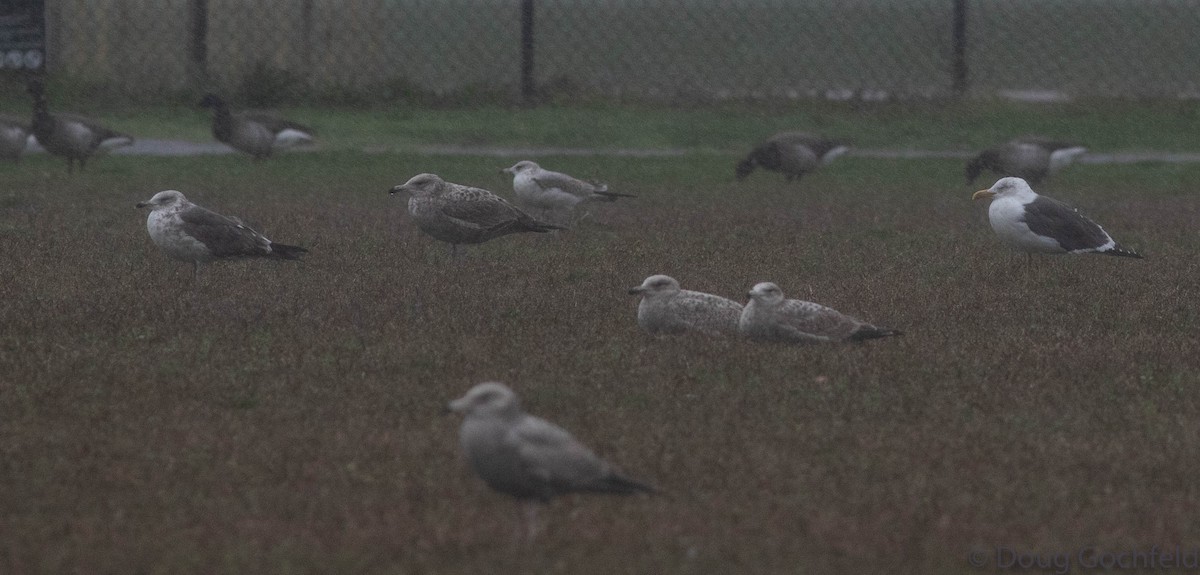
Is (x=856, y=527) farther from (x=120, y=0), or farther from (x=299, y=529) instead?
(x=120, y=0)

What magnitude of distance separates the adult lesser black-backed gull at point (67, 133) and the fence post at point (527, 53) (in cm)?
657

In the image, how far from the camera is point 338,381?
8.20 metres

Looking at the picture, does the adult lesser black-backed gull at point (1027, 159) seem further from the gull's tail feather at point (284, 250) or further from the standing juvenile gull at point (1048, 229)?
the gull's tail feather at point (284, 250)

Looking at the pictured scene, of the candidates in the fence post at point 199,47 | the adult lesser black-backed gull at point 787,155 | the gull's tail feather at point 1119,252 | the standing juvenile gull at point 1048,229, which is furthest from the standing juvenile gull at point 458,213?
the fence post at point 199,47

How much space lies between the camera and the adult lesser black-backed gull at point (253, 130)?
66.9 ft

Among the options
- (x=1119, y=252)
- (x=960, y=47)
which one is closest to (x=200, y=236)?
(x=1119, y=252)

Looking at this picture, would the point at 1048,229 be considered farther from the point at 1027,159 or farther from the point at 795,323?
the point at 1027,159

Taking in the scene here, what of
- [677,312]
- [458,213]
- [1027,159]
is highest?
[677,312]

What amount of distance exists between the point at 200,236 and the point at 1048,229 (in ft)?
19.9

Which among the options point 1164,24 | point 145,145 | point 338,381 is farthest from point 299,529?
point 1164,24

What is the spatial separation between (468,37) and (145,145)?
7.43m

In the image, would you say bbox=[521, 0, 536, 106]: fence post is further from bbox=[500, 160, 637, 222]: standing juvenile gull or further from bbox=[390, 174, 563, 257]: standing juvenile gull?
bbox=[390, 174, 563, 257]: standing juvenile gull

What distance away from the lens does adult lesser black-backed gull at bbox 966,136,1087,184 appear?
19.3m

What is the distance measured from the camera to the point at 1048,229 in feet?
40.3
